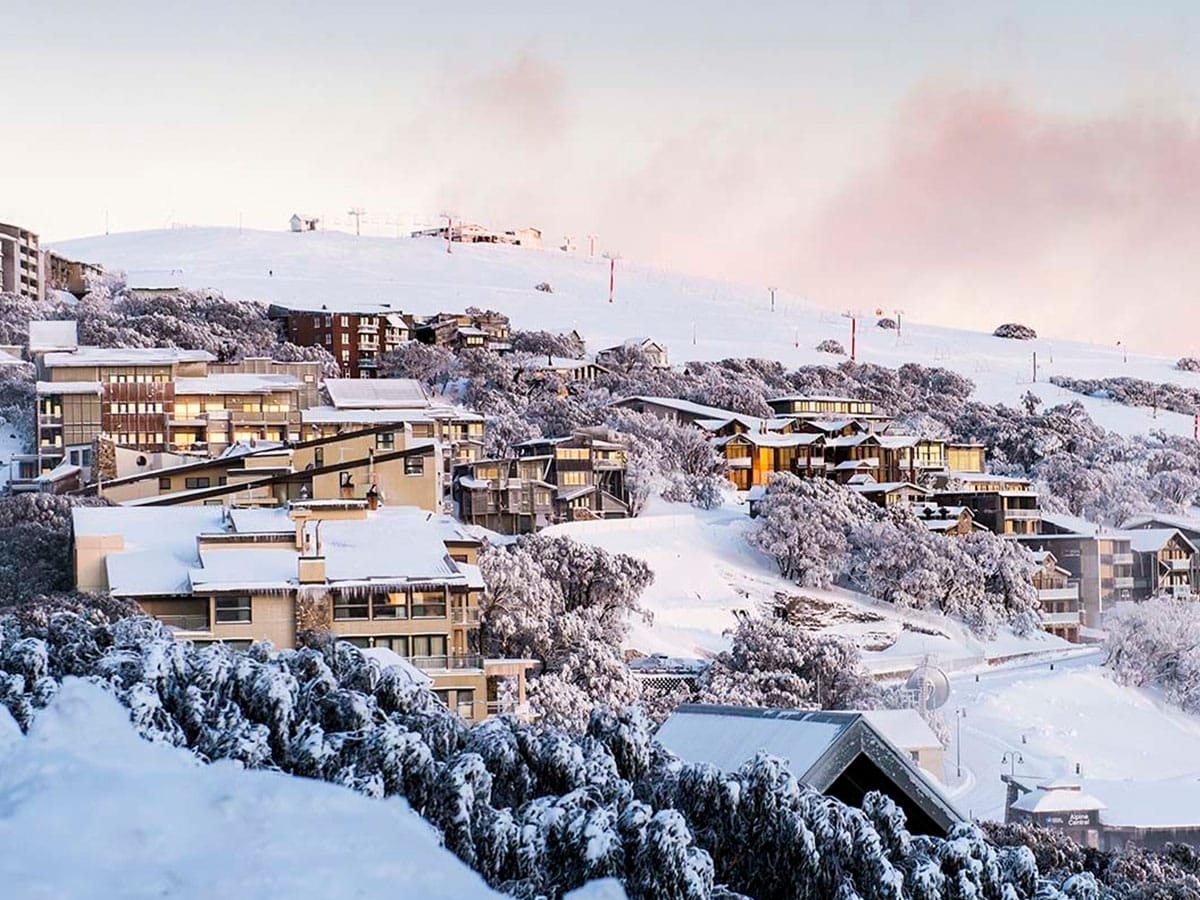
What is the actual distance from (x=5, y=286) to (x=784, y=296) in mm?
93013

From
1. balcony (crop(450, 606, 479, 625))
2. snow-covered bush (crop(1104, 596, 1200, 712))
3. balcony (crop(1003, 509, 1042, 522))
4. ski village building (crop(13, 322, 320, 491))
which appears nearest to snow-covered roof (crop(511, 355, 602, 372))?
ski village building (crop(13, 322, 320, 491))

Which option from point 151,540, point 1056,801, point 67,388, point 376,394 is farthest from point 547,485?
point 1056,801

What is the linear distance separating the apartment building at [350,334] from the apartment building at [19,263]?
1838cm

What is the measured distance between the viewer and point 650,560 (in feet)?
233

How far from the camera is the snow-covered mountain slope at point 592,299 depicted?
5684 inches

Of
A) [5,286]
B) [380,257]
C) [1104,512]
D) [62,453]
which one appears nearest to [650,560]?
[62,453]

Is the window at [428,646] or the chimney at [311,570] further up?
the chimney at [311,570]

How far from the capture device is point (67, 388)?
77.9 metres

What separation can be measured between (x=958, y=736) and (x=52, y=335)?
190 feet

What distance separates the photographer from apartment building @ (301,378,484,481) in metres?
77.7

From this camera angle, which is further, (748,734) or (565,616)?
(565,616)

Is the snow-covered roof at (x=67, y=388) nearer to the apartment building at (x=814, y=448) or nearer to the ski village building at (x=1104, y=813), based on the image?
the apartment building at (x=814, y=448)

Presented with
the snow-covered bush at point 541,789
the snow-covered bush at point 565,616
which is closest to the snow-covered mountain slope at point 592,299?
the snow-covered bush at point 565,616

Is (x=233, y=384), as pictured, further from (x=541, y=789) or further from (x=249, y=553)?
(x=541, y=789)
